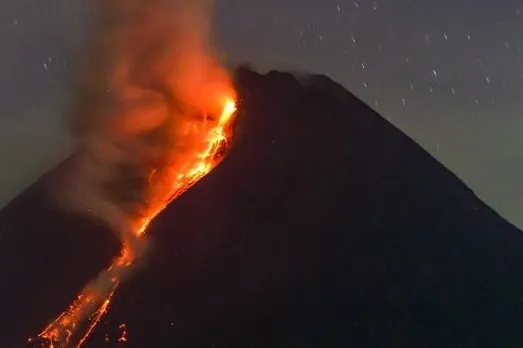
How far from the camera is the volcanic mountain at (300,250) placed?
42344 mm

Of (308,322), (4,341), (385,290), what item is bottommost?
(4,341)

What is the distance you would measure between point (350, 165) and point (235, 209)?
386 inches

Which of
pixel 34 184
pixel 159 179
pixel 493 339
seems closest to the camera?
pixel 493 339

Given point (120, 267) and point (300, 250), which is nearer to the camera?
point (120, 267)

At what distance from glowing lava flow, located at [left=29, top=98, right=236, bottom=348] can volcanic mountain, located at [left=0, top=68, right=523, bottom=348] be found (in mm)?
798

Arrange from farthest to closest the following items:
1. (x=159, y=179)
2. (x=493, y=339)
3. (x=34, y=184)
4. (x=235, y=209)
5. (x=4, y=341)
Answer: (x=34, y=184) < (x=159, y=179) < (x=235, y=209) < (x=493, y=339) < (x=4, y=341)

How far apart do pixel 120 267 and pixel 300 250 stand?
9.61 meters

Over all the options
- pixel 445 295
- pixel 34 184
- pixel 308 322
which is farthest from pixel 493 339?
pixel 34 184

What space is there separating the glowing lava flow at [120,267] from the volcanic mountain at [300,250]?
798 mm

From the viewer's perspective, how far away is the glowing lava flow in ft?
131

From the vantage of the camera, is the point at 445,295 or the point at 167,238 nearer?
the point at 167,238

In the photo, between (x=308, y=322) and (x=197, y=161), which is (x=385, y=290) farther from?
(x=197, y=161)

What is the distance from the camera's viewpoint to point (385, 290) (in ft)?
150

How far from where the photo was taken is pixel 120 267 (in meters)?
46.7
